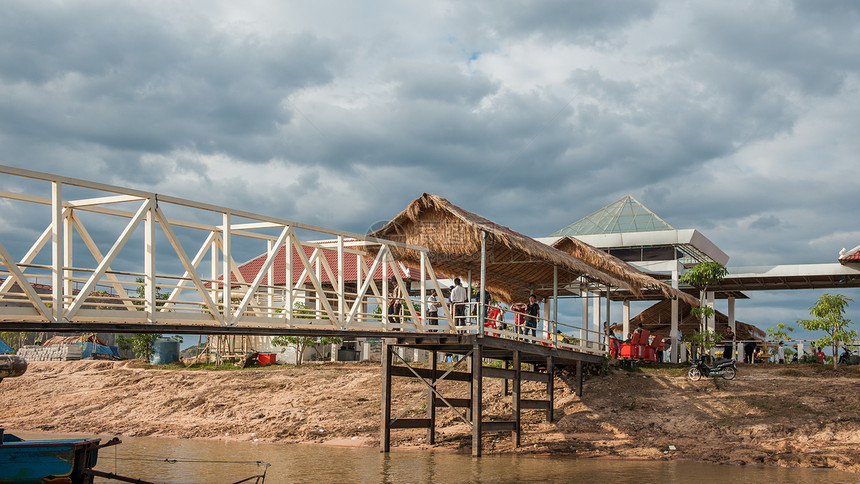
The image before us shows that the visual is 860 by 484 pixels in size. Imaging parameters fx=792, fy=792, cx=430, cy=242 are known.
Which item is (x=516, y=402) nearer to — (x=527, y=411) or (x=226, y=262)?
(x=527, y=411)

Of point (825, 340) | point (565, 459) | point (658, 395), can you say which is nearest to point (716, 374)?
point (658, 395)

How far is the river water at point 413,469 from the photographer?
1495 cm

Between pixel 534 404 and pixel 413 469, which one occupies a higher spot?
pixel 534 404

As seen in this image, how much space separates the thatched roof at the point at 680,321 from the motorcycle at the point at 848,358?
21.2 ft

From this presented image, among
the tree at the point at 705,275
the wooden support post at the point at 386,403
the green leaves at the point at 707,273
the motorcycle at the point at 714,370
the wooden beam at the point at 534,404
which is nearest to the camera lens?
the wooden support post at the point at 386,403

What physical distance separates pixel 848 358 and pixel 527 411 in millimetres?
10345

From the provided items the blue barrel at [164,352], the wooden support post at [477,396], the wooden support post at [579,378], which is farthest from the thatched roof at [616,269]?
the blue barrel at [164,352]

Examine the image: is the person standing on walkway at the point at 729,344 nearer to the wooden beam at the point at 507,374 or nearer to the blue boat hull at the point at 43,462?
the wooden beam at the point at 507,374

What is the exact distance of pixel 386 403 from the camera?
18.4 metres

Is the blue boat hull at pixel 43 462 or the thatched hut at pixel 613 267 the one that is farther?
the thatched hut at pixel 613 267

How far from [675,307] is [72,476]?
1978cm

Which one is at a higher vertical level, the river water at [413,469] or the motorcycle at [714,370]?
the motorcycle at [714,370]

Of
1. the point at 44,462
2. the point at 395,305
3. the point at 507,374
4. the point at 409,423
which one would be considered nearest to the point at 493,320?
the point at 507,374

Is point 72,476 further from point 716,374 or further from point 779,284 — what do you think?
point 779,284
